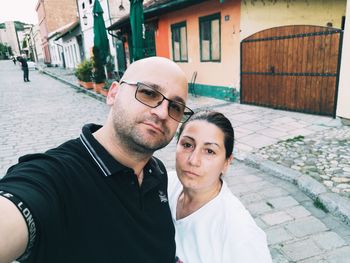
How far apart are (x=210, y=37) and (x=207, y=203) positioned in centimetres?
959

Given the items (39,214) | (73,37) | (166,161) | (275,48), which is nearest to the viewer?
(39,214)

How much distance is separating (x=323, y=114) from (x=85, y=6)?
71.3ft

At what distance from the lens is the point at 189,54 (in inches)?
465

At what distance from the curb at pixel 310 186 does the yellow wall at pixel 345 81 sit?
117 inches

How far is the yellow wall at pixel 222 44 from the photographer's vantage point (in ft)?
29.9

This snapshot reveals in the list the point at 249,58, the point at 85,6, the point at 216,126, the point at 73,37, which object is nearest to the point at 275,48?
the point at 249,58

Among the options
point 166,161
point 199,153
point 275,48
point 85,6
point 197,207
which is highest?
point 85,6

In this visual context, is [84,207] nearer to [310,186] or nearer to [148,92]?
[148,92]

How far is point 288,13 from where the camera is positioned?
24.8 feet

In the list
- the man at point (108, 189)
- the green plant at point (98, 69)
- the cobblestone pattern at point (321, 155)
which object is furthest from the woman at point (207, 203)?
the green plant at point (98, 69)

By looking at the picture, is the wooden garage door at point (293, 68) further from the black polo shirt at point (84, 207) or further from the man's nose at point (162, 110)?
the black polo shirt at point (84, 207)

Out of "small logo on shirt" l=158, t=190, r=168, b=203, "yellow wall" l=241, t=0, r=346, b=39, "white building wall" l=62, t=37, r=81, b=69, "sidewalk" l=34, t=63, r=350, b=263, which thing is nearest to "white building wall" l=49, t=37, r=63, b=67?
"white building wall" l=62, t=37, r=81, b=69

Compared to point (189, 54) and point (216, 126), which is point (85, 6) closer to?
point (189, 54)

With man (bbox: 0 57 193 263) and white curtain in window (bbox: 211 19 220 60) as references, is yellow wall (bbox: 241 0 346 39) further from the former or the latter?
man (bbox: 0 57 193 263)
